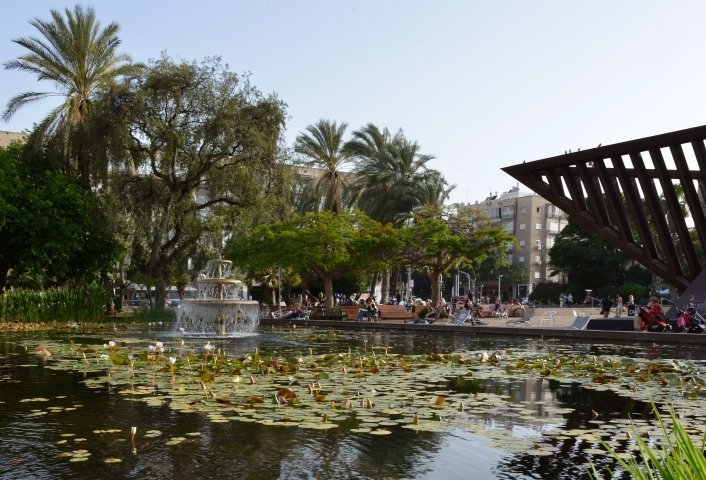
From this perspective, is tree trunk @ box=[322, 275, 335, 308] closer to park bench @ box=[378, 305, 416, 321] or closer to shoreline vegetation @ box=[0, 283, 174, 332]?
park bench @ box=[378, 305, 416, 321]

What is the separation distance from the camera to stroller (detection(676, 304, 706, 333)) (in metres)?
22.6

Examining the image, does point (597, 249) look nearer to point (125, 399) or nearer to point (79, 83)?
point (79, 83)

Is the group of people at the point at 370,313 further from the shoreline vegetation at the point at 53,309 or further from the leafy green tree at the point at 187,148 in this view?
the shoreline vegetation at the point at 53,309

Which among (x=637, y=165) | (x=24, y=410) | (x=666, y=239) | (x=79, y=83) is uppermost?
(x=79, y=83)

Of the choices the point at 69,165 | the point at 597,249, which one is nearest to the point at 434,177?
the point at 69,165

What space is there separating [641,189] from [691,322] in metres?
5.33

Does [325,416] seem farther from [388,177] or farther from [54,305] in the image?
[388,177]

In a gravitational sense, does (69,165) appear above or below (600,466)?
above

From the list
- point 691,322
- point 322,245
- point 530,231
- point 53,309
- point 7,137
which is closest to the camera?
point 691,322

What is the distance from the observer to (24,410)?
775cm

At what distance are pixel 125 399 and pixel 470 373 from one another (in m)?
5.16

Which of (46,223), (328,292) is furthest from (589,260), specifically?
(46,223)

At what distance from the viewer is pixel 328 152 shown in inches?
1774

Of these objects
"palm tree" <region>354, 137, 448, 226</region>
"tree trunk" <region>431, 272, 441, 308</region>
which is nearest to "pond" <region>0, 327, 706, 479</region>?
"tree trunk" <region>431, 272, 441, 308</region>
